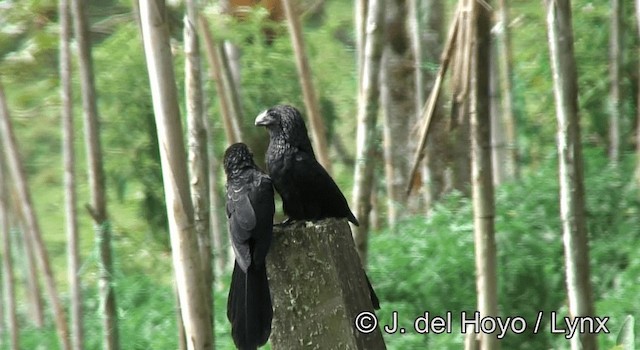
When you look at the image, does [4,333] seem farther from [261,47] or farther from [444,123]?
[444,123]

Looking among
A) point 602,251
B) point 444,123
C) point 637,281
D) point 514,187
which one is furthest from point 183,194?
point 444,123

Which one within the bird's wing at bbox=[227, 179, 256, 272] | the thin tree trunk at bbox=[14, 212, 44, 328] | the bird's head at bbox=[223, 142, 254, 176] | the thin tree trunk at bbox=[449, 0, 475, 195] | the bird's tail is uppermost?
the thin tree trunk at bbox=[449, 0, 475, 195]

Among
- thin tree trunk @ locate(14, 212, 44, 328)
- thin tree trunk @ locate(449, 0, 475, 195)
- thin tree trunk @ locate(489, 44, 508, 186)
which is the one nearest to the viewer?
thin tree trunk @ locate(449, 0, 475, 195)

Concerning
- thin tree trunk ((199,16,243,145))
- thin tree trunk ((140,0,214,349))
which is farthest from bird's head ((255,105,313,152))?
thin tree trunk ((199,16,243,145))

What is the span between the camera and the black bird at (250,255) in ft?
7.34

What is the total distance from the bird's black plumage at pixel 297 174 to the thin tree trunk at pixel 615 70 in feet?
11.4

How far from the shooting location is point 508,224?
5.37m

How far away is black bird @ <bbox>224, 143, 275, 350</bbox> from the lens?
2.24m

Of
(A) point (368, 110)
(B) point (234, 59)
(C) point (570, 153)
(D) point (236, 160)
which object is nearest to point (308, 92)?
(A) point (368, 110)

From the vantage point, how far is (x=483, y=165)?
2818mm

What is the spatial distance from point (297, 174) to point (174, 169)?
46 cm

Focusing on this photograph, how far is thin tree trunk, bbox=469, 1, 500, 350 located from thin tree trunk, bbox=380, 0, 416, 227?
12.4 ft

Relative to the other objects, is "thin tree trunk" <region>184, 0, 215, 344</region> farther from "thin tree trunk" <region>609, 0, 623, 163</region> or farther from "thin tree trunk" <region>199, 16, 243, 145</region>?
"thin tree trunk" <region>609, 0, 623, 163</region>

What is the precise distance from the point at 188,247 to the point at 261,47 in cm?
368
